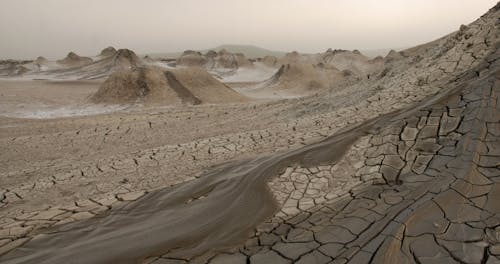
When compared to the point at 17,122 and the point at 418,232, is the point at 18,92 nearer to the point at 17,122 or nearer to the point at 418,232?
the point at 17,122

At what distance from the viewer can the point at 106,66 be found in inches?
1039

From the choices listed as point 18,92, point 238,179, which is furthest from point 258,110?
point 18,92

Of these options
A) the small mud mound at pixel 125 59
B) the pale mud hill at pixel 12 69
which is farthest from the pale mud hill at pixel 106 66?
the pale mud hill at pixel 12 69

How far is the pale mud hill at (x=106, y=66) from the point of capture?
25219mm

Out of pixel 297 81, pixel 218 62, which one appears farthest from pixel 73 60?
pixel 297 81

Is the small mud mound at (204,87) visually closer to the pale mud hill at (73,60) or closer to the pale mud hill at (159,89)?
the pale mud hill at (159,89)

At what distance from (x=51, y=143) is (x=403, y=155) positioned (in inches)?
252

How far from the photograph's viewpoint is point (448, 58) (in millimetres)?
4766

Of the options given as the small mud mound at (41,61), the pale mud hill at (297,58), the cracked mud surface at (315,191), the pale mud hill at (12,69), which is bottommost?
the cracked mud surface at (315,191)

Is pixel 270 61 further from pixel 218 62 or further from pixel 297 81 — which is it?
pixel 297 81

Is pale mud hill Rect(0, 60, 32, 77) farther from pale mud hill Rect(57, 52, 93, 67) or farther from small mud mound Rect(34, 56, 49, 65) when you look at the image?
pale mud hill Rect(57, 52, 93, 67)

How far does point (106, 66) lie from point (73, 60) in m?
5.41

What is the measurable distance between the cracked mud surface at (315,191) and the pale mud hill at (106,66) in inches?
856

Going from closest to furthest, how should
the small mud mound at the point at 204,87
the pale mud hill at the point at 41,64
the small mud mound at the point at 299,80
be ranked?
the small mud mound at the point at 204,87 < the small mud mound at the point at 299,80 < the pale mud hill at the point at 41,64
